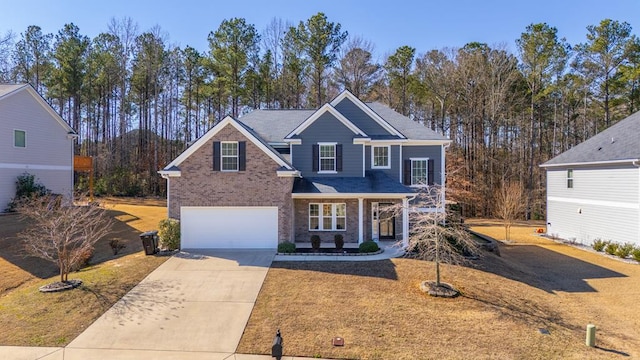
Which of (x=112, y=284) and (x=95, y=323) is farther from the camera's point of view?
(x=112, y=284)

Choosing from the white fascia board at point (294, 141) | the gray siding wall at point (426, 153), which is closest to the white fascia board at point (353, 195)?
the white fascia board at point (294, 141)

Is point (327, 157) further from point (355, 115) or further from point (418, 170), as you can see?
point (418, 170)

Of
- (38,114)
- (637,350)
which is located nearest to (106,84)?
(38,114)

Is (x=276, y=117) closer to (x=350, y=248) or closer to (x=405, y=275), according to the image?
(x=350, y=248)

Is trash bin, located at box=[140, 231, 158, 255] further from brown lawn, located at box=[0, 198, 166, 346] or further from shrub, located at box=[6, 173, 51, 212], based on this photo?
shrub, located at box=[6, 173, 51, 212]

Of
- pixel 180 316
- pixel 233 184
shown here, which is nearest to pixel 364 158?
pixel 233 184

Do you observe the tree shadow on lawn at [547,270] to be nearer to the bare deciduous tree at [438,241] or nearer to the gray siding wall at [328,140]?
the bare deciduous tree at [438,241]

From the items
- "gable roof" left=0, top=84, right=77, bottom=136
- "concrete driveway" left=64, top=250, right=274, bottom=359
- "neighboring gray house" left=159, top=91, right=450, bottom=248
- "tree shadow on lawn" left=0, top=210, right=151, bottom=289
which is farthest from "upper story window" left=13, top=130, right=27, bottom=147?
"concrete driveway" left=64, top=250, right=274, bottom=359
